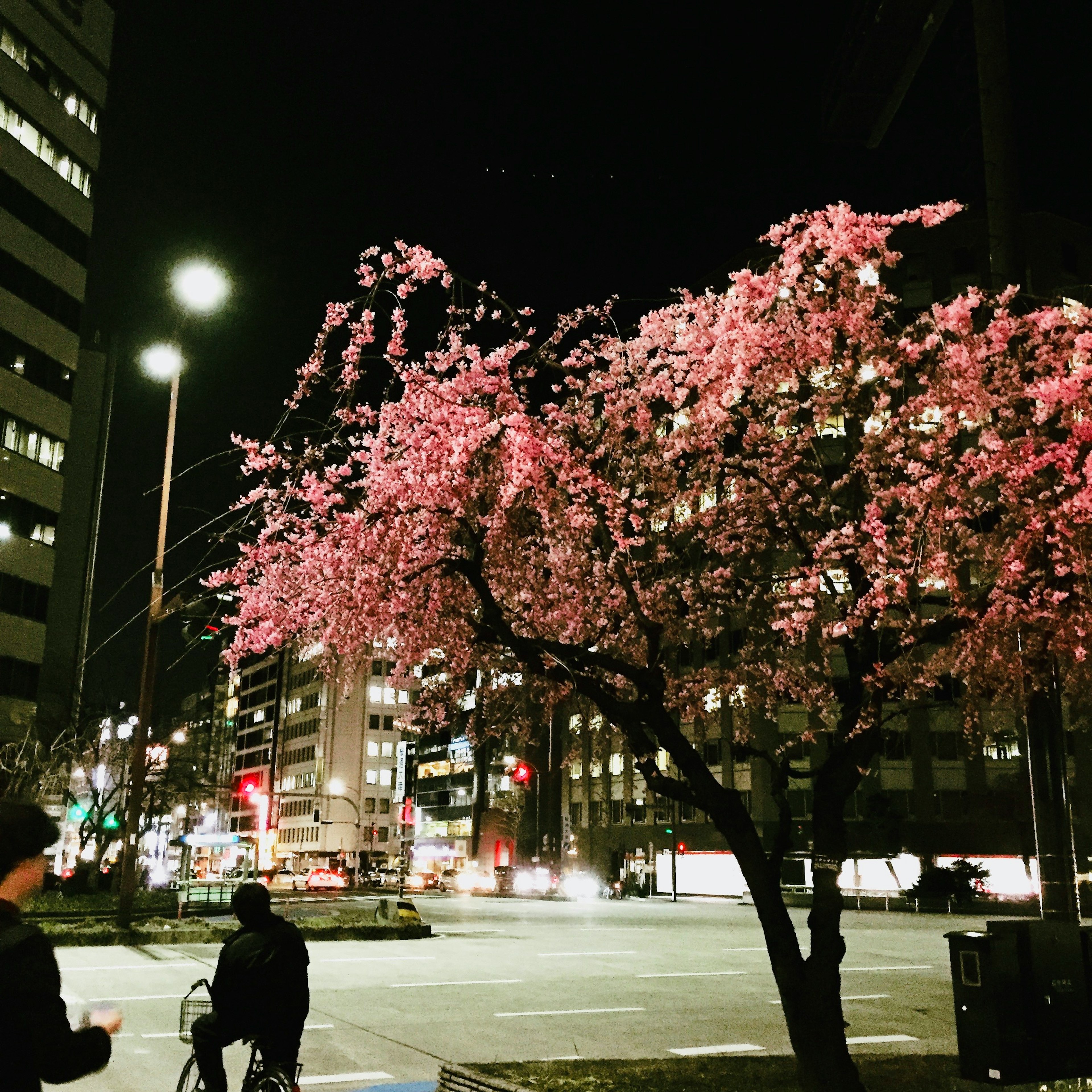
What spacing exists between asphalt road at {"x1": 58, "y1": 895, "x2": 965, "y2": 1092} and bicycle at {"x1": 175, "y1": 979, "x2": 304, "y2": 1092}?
12.0 ft

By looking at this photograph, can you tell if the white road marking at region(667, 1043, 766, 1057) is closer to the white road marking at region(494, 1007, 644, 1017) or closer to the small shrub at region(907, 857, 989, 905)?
the white road marking at region(494, 1007, 644, 1017)

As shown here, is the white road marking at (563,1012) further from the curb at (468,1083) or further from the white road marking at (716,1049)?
the curb at (468,1083)

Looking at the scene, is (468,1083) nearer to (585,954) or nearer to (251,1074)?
(251,1074)

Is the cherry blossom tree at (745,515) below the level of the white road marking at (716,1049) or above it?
above

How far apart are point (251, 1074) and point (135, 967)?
1470cm

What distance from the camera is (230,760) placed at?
566ft

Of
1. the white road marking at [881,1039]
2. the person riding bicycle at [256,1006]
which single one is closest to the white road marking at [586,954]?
the white road marking at [881,1039]

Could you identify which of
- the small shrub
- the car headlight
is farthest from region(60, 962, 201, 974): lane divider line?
the car headlight

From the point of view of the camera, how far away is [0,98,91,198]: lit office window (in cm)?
5234

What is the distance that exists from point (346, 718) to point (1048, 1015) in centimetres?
13120

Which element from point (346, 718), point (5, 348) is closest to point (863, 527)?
point (5, 348)

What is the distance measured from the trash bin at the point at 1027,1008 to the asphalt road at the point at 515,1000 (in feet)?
13.4

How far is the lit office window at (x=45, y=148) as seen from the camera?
5234cm

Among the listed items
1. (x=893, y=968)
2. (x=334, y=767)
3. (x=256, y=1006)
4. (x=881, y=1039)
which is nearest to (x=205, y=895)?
(x=893, y=968)
